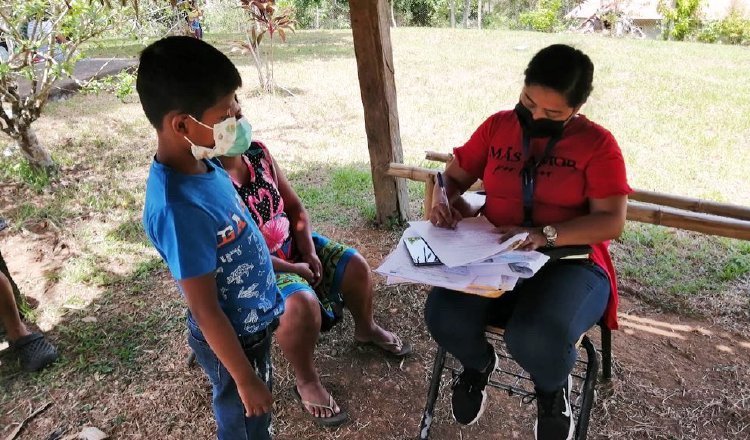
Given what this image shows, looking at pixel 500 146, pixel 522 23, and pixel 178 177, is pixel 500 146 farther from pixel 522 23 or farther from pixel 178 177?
pixel 522 23

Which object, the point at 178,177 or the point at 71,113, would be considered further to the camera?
the point at 71,113

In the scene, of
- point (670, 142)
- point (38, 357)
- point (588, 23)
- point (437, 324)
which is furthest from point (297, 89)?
point (588, 23)

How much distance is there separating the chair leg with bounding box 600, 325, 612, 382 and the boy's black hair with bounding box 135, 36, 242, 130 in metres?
1.67

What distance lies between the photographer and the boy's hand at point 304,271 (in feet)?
6.69

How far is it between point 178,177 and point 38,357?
1815mm

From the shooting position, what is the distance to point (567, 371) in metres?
1.63

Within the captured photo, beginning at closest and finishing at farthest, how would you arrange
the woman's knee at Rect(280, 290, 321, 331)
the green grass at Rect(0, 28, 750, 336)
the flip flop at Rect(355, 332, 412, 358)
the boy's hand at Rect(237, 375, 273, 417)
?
the boy's hand at Rect(237, 375, 273, 417) → the woman's knee at Rect(280, 290, 321, 331) → the flip flop at Rect(355, 332, 412, 358) → the green grass at Rect(0, 28, 750, 336)

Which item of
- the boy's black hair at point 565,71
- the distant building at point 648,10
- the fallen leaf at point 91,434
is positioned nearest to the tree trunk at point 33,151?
the fallen leaf at point 91,434

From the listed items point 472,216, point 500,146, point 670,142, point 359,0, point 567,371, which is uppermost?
point 359,0

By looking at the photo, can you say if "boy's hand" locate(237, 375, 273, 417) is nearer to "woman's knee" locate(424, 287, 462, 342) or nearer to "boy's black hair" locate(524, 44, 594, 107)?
"woman's knee" locate(424, 287, 462, 342)

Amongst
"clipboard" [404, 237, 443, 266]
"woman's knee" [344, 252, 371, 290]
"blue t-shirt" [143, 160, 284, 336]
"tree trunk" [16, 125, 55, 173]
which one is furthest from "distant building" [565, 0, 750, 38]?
"blue t-shirt" [143, 160, 284, 336]

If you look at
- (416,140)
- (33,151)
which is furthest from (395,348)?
(33,151)

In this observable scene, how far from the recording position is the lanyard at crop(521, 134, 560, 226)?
1.79m

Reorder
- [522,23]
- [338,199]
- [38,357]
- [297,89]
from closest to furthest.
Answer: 1. [38,357]
2. [338,199]
3. [297,89]
4. [522,23]
